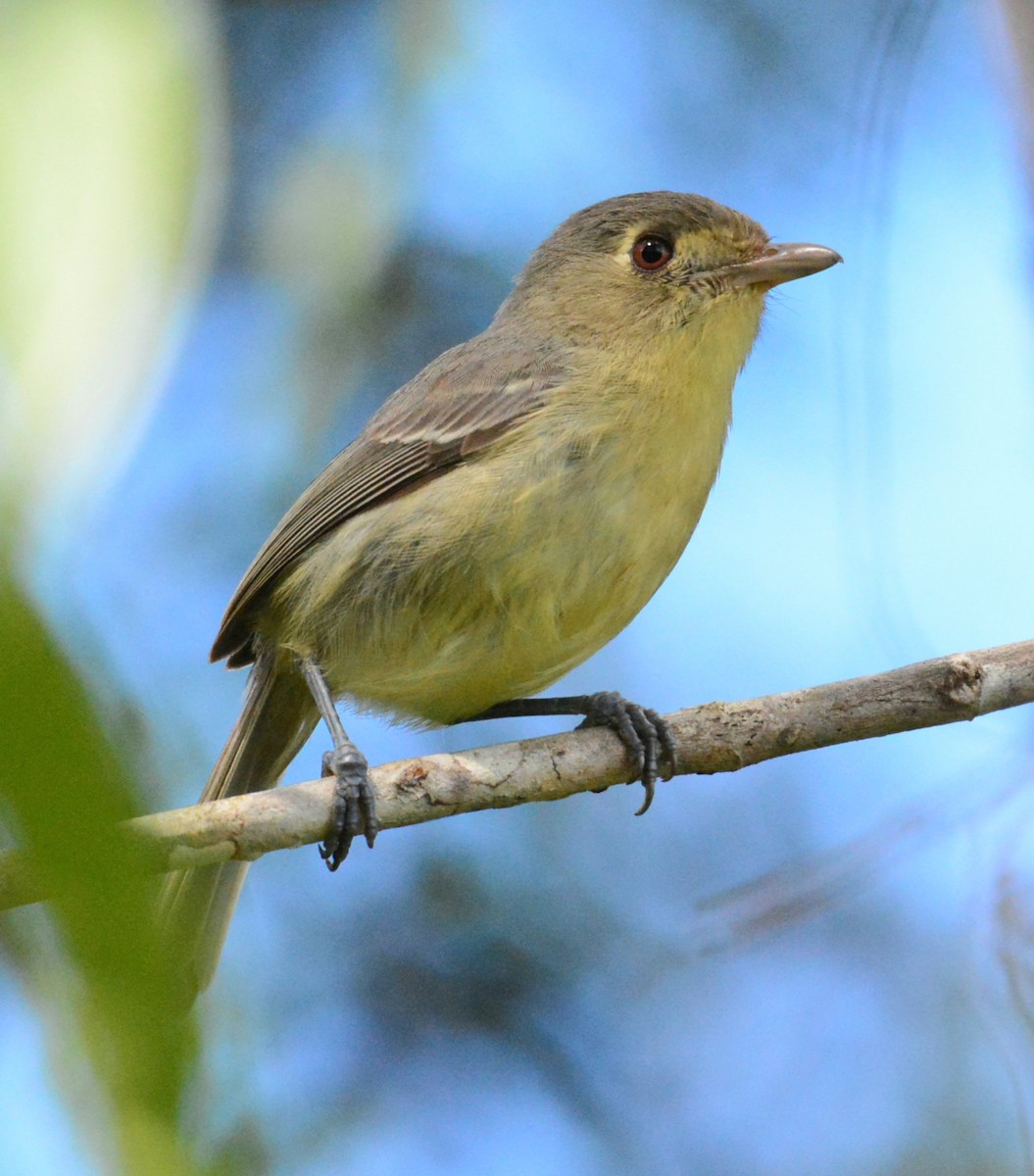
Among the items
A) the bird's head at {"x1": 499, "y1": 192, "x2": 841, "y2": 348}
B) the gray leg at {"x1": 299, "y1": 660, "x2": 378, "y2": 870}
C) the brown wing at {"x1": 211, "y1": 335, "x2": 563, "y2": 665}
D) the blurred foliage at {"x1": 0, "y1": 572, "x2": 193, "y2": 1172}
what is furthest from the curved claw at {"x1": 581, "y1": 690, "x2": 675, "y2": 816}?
the blurred foliage at {"x1": 0, "y1": 572, "x2": 193, "y2": 1172}

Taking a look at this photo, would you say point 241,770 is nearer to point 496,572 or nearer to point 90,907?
point 496,572

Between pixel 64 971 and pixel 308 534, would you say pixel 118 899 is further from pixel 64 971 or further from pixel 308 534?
pixel 308 534

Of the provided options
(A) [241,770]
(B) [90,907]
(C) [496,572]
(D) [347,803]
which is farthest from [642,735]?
(B) [90,907]

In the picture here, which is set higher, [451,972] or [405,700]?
[405,700]

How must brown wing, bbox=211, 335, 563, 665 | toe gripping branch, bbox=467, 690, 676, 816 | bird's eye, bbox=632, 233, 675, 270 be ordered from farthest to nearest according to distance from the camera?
bird's eye, bbox=632, 233, 675, 270 < brown wing, bbox=211, 335, 563, 665 < toe gripping branch, bbox=467, 690, 676, 816

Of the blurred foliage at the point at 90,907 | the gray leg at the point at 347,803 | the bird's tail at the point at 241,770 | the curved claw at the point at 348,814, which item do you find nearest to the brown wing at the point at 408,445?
the bird's tail at the point at 241,770

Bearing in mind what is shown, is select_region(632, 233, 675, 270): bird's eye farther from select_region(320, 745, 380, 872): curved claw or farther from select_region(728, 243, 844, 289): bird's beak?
select_region(320, 745, 380, 872): curved claw

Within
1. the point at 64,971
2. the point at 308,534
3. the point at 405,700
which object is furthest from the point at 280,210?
the point at 64,971

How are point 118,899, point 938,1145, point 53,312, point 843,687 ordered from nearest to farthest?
point 118,899 → point 53,312 → point 843,687 → point 938,1145
